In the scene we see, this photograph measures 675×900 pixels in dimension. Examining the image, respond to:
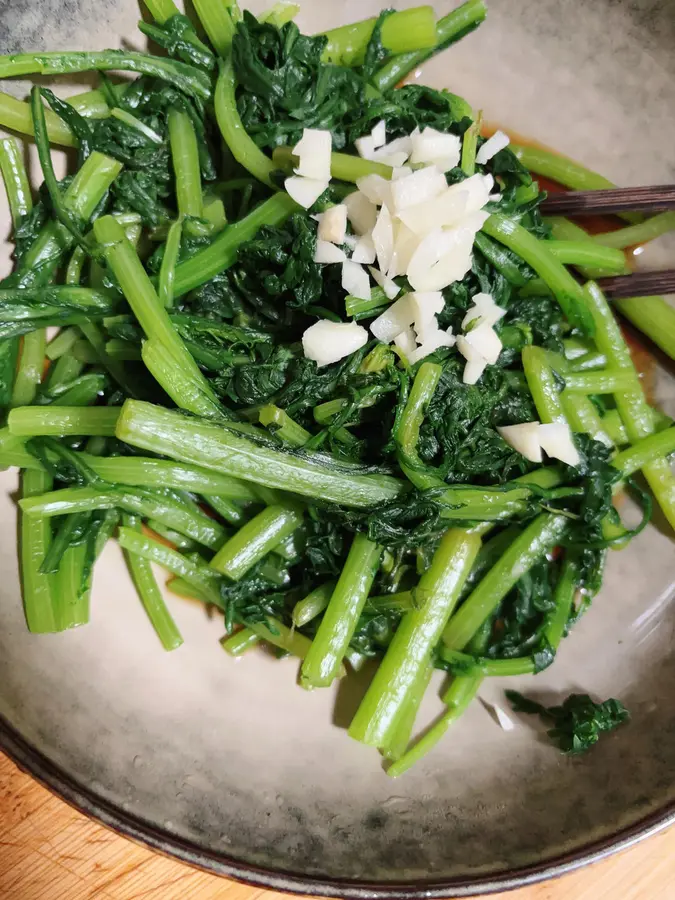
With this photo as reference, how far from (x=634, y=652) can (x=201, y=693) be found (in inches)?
62.7

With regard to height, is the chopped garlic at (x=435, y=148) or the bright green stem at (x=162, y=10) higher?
the bright green stem at (x=162, y=10)

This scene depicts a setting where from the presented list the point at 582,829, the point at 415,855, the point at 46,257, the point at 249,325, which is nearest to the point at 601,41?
the point at 249,325

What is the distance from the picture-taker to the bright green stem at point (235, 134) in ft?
6.80

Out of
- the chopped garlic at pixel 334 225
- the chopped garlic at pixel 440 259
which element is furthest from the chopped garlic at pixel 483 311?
the chopped garlic at pixel 334 225

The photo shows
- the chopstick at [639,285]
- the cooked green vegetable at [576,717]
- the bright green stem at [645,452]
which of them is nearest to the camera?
the cooked green vegetable at [576,717]

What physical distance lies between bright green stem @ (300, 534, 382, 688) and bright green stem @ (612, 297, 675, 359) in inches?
52.7

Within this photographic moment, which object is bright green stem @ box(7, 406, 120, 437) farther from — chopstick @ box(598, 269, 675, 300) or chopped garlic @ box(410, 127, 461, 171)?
chopstick @ box(598, 269, 675, 300)

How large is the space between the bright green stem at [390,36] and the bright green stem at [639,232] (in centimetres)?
95

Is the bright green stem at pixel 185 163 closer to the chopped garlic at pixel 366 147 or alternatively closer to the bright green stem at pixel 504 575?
the chopped garlic at pixel 366 147

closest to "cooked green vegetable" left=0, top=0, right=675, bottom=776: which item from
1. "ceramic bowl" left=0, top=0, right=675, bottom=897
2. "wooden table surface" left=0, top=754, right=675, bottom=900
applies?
"ceramic bowl" left=0, top=0, right=675, bottom=897

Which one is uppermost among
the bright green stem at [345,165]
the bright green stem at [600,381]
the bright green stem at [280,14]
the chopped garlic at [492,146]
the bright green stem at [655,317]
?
the bright green stem at [280,14]

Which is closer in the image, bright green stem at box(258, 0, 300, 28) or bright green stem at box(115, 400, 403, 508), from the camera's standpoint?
bright green stem at box(115, 400, 403, 508)

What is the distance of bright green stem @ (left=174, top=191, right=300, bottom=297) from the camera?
6.60 feet

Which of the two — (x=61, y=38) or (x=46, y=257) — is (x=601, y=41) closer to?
(x=61, y=38)
